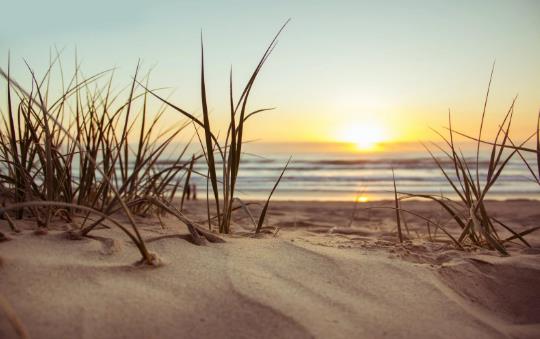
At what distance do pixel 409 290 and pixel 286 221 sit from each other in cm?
295

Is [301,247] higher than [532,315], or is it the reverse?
[301,247]

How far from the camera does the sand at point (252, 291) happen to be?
1028 mm

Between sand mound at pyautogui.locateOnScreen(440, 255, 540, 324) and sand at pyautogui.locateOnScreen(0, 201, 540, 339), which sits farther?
sand mound at pyautogui.locateOnScreen(440, 255, 540, 324)

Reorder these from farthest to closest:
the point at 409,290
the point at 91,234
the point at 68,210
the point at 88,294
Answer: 1. the point at 68,210
2. the point at 91,234
3. the point at 409,290
4. the point at 88,294

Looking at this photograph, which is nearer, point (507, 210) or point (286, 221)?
point (286, 221)

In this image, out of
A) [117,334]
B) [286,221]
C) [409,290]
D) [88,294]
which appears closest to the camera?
[117,334]

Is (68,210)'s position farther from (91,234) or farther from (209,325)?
(209,325)

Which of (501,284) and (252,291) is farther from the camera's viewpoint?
(501,284)

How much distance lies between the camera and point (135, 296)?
3.59ft

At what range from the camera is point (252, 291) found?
3.91ft

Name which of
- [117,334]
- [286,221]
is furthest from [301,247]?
[286,221]

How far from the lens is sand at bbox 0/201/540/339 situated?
103 centimetres

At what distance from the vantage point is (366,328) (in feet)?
3.67

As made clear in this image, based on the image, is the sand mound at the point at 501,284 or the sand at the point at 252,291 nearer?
the sand at the point at 252,291
